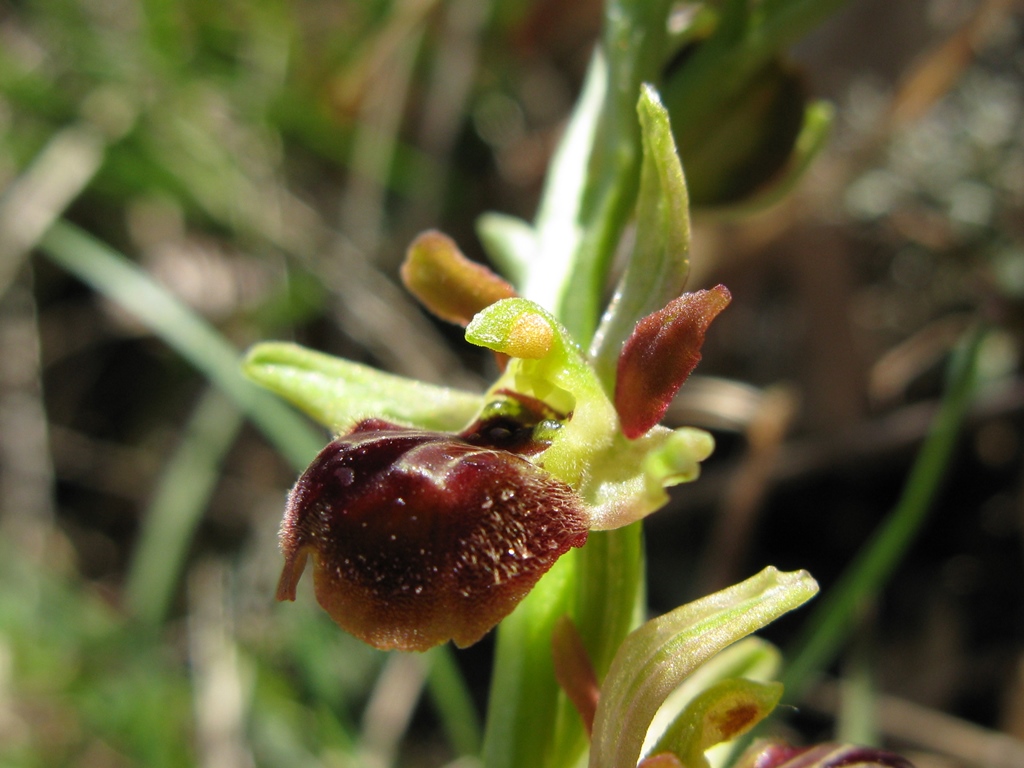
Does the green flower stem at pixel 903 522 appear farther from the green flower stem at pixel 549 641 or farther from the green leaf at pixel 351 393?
the green leaf at pixel 351 393

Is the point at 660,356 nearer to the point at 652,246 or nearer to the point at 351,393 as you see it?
the point at 652,246

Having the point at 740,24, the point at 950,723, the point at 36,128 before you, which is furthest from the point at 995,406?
the point at 36,128

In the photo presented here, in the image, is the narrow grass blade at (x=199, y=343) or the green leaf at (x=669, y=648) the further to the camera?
the narrow grass blade at (x=199, y=343)

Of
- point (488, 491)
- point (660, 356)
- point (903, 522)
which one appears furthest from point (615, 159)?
point (903, 522)

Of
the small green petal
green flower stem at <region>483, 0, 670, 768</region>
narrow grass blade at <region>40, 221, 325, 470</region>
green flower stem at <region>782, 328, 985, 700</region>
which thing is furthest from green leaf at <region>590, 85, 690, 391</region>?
narrow grass blade at <region>40, 221, 325, 470</region>

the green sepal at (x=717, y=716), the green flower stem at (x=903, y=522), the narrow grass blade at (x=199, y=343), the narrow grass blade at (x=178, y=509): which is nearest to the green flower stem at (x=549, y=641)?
the green sepal at (x=717, y=716)

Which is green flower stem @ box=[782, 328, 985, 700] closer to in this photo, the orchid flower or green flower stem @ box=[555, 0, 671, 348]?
green flower stem @ box=[555, 0, 671, 348]

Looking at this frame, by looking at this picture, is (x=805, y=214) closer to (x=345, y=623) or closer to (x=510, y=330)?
(x=510, y=330)
